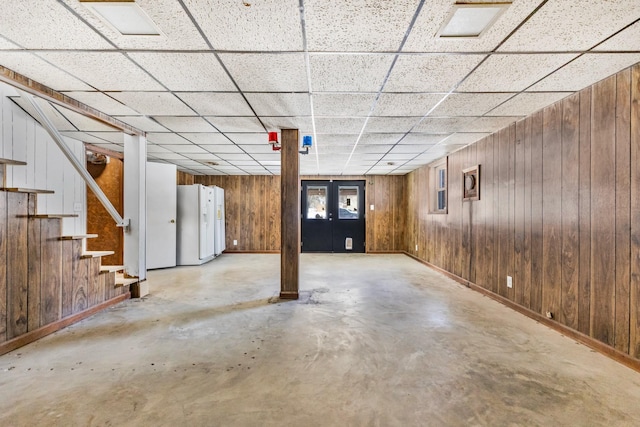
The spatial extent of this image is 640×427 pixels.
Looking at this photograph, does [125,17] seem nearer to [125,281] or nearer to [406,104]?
[406,104]

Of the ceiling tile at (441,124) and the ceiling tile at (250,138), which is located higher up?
the ceiling tile at (250,138)

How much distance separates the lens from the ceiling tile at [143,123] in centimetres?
334

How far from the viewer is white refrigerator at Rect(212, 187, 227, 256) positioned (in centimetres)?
710

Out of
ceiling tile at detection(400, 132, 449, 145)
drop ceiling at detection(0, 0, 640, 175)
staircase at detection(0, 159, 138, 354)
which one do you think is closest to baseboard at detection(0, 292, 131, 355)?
staircase at detection(0, 159, 138, 354)

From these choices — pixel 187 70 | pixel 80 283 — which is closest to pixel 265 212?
pixel 80 283

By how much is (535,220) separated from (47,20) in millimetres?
4353

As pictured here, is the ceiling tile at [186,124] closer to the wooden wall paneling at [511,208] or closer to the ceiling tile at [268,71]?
the ceiling tile at [268,71]

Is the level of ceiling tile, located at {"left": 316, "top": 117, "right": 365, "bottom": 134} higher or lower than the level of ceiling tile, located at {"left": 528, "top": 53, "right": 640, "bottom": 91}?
higher

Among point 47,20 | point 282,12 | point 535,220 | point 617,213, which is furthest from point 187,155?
point 617,213

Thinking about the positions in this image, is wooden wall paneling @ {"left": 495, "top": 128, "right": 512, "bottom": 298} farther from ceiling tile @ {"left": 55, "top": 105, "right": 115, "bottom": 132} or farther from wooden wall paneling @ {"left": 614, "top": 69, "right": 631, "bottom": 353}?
ceiling tile @ {"left": 55, "top": 105, "right": 115, "bottom": 132}

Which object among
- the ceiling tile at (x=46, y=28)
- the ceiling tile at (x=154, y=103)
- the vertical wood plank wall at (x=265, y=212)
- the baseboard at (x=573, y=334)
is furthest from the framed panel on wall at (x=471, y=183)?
the ceiling tile at (x=46, y=28)

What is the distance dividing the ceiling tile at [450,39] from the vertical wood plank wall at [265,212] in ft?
20.2

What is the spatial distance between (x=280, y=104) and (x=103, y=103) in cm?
182

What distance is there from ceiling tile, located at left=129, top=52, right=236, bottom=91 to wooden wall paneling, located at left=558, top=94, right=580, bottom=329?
3.09 metres
